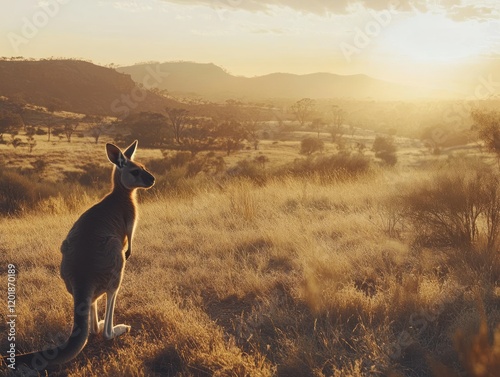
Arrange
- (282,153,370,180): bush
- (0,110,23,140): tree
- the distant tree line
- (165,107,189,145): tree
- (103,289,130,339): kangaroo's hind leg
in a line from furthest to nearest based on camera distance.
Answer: (165,107,189,145): tree, (0,110,23,140): tree, the distant tree line, (282,153,370,180): bush, (103,289,130,339): kangaroo's hind leg

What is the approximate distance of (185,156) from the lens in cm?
3412

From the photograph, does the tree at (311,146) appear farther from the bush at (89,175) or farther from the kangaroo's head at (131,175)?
the kangaroo's head at (131,175)

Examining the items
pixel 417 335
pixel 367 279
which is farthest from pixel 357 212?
pixel 417 335

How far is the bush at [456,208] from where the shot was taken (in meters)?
7.50

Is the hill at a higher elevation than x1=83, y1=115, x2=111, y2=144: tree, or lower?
higher

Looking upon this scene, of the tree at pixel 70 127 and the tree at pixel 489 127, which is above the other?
the tree at pixel 489 127

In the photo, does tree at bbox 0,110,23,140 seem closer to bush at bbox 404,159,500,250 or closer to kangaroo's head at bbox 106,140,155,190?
bush at bbox 404,159,500,250

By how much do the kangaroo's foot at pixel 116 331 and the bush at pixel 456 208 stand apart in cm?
523

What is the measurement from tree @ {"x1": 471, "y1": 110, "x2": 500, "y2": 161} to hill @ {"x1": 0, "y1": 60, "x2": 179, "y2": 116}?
91.7m

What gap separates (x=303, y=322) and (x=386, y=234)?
4.07 m

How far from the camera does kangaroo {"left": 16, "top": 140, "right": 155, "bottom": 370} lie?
3990mm

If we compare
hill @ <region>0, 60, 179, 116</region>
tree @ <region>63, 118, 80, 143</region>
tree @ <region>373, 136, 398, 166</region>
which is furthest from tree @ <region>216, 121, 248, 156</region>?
hill @ <region>0, 60, 179, 116</region>

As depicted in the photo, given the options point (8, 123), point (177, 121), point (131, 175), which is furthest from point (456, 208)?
point (8, 123)

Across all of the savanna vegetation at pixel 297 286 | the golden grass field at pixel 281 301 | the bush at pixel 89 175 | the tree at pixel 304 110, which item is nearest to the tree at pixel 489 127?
the savanna vegetation at pixel 297 286
